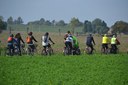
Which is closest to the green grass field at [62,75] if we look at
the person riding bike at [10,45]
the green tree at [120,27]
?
the person riding bike at [10,45]

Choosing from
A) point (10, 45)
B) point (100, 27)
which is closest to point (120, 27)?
point (100, 27)

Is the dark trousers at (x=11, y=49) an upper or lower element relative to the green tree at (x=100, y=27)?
lower

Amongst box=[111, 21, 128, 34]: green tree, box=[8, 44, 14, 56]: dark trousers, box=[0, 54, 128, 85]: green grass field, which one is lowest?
box=[0, 54, 128, 85]: green grass field

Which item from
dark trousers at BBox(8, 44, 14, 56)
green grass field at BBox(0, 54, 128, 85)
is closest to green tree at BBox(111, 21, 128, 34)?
dark trousers at BBox(8, 44, 14, 56)

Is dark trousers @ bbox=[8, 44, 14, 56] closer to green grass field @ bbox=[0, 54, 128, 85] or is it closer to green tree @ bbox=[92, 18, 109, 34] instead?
green grass field @ bbox=[0, 54, 128, 85]

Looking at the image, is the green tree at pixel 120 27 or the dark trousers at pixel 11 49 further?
the green tree at pixel 120 27

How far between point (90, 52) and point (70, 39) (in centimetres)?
244

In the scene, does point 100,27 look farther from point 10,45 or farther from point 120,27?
point 10,45

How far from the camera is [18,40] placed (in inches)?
989

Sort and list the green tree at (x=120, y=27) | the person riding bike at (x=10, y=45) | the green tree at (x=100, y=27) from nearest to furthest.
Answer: the person riding bike at (x=10, y=45), the green tree at (x=120, y=27), the green tree at (x=100, y=27)

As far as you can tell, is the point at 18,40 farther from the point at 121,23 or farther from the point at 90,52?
the point at 121,23

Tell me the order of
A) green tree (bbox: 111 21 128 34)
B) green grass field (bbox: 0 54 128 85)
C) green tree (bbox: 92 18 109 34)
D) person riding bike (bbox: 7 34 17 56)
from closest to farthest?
1. green grass field (bbox: 0 54 128 85)
2. person riding bike (bbox: 7 34 17 56)
3. green tree (bbox: 111 21 128 34)
4. green tree (bbox: 92 18 109 34)

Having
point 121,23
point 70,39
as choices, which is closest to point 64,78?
point 70,39

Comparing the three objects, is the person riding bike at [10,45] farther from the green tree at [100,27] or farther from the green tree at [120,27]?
the green tree at [100,27]
